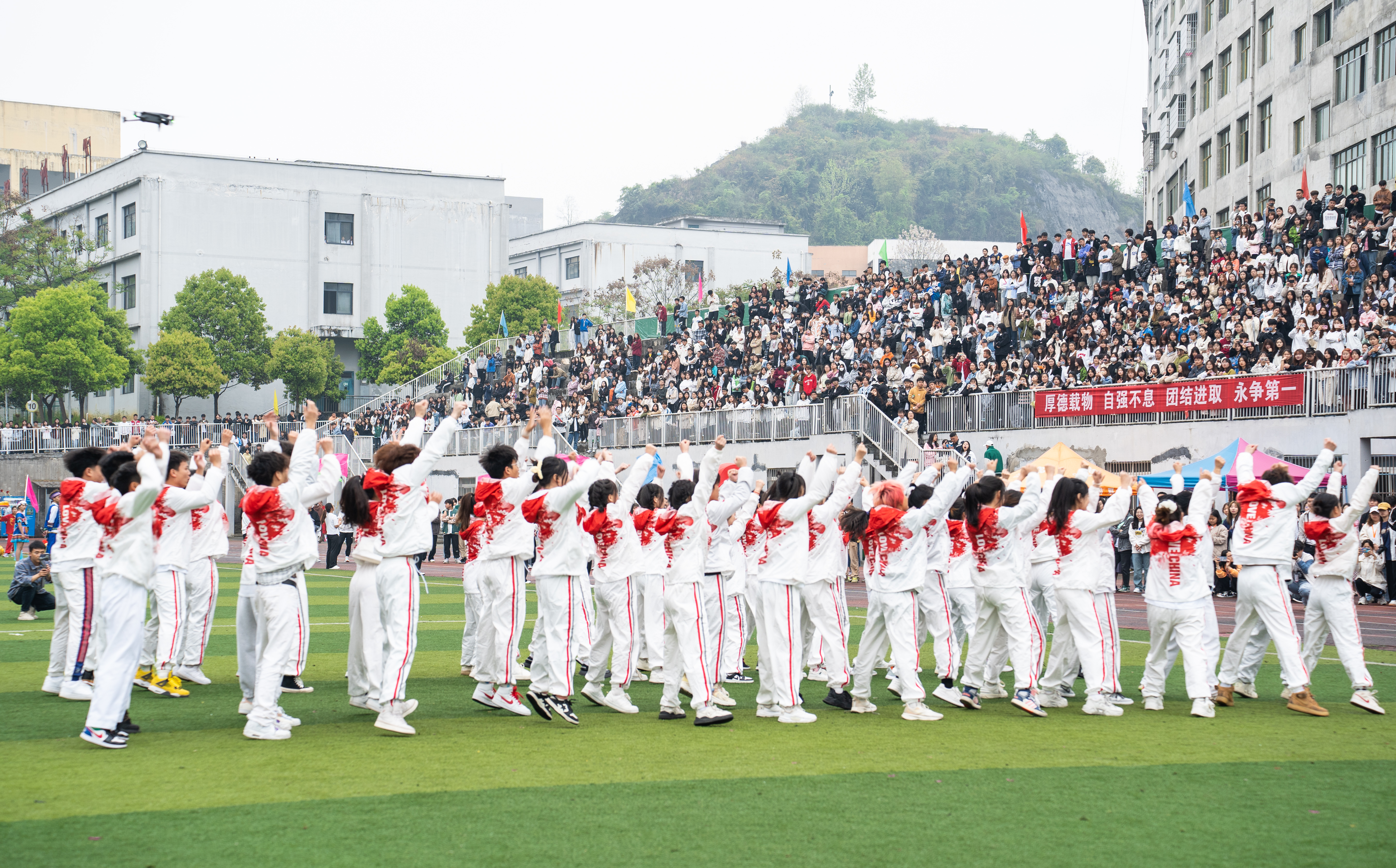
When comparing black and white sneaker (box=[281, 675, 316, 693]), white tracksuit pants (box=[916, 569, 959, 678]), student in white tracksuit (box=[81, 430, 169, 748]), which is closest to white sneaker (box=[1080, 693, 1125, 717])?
white tracksuit pants (box=[916, 569, 959, 678])

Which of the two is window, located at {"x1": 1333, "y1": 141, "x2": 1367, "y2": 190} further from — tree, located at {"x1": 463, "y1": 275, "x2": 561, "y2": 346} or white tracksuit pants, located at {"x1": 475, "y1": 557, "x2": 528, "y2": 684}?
tree, located at {"x1": 463, "y1": 275, "x2": 561, "y2": 346}

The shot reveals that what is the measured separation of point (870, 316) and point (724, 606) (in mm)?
20346

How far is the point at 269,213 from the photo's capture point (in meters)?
57.6

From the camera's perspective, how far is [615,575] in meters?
10.2

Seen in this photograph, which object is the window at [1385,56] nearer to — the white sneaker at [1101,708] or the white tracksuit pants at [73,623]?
the white sneaker at [1101,708]

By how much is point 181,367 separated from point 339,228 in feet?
41.7

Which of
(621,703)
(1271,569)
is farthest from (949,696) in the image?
(1271,569)

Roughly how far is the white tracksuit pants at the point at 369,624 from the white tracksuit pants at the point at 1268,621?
6673mm

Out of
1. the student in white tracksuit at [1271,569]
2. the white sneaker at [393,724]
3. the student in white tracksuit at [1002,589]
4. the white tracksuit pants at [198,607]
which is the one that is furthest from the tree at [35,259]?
the student in white tracksuit at [1271,569]

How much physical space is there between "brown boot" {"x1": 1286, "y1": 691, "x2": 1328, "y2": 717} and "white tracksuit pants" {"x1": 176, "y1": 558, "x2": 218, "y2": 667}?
9.04 meters

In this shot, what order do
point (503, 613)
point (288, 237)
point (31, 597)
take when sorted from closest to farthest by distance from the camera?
point (503, 613), point (31, 597), point (288, 237)

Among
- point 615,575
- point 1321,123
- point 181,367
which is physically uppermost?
point 1321,123

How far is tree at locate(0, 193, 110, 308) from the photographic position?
54969mm

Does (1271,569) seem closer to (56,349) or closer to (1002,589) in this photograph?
(1002,589)
